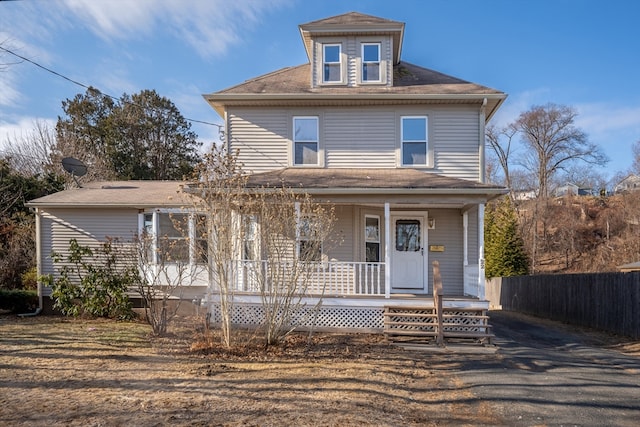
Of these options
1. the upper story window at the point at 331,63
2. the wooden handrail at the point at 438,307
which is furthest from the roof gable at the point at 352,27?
the wooden handrail at the point at 438,307

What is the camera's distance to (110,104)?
33.8 m

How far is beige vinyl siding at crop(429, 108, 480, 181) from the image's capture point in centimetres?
1218

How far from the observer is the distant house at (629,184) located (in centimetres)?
3562

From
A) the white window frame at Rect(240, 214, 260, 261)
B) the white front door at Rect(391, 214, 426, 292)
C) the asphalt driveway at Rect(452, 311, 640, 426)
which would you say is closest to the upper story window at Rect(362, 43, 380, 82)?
the white front door at Rect(391, 214, 426, 292)

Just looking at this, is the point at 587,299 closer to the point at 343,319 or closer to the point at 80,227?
the point at 343,319

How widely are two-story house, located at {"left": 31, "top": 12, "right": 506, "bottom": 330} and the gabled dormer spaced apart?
0.09ft

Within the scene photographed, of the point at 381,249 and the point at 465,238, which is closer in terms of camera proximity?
the point at 465,238

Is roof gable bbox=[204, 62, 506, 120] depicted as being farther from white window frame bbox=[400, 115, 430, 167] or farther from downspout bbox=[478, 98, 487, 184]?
white window frame bbox=[400, 115, 430, 167]

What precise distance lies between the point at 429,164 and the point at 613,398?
738 cm

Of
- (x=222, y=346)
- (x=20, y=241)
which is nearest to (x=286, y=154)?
(x=222, y=346)

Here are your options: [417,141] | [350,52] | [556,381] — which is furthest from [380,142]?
[556,381]

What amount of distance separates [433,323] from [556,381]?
287 cm

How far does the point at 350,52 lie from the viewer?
42.5 feet

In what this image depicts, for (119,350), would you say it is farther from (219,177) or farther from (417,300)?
(417,300)
